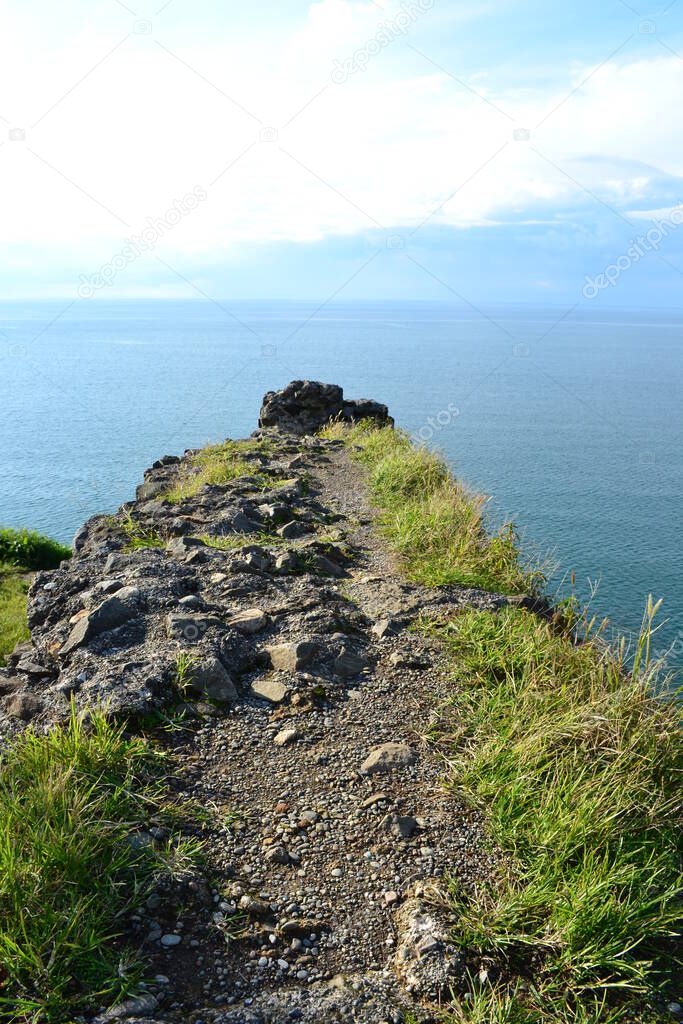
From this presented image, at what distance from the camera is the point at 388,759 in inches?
227

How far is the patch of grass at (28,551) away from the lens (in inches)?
757

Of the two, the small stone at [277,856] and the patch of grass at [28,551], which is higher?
the small stone at [277,856]

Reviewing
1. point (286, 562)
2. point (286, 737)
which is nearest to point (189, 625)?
point (286, 737)

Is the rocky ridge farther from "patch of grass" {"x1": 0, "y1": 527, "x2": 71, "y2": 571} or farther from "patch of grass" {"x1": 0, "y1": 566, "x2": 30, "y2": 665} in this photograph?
"patch of grass" {"x1": 0, "y1": 527, "x2": 71, "y2": 571}

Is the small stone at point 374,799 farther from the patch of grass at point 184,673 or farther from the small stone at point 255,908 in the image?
the patch of grass at point 184,673

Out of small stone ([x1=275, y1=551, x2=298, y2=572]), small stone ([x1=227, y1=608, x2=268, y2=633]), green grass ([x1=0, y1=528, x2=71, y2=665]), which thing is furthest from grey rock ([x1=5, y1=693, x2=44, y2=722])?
green grass ([x1=0, y1=528, x2=71, y2=665])

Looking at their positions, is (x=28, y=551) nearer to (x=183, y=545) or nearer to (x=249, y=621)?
(x=183, y=545)

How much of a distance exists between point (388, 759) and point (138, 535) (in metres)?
7.15

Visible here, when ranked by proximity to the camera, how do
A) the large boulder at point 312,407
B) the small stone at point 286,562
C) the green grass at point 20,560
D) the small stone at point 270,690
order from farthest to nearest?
the large boulder at point 312,407 → the green grass at point 20,560 → the small stone at point 286,562 → the small stone at point 270,690

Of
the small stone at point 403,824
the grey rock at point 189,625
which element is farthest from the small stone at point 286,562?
the small stone at point 403,824

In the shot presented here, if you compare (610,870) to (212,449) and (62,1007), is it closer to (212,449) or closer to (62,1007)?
(62,1007)

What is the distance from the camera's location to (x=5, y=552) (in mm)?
19375

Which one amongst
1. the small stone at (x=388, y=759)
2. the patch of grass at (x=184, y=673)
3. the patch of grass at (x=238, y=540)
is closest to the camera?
the small stone at (x=388, y=759)

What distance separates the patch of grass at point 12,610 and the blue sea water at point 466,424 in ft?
22.0
